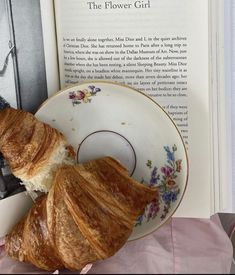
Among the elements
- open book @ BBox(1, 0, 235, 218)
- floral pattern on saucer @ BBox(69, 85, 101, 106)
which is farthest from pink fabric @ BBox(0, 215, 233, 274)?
floral pattern on saucer @ BBox(69, 85, 101, 106)

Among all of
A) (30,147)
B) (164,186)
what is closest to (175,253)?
(164,186)

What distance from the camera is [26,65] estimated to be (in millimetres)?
490

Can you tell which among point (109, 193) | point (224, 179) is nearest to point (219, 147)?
point (224, 179)

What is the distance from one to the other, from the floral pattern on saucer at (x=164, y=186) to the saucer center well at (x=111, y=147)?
2 centimetres

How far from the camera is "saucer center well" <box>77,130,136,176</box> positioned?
48 cm

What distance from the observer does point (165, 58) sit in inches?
19.0

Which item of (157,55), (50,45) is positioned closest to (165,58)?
(157,55)

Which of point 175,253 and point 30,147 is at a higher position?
point 30,147

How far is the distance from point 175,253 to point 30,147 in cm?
16

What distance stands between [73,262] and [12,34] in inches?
8.7

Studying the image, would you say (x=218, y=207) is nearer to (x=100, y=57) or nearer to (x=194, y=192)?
(x=194, y=192)

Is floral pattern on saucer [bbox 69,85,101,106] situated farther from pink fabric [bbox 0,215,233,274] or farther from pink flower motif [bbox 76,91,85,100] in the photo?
pink fabric [bbox 0,215,233,274]

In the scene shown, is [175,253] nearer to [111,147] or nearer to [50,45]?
[111,147]

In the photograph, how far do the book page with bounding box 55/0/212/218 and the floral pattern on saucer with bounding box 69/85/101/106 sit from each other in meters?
0.03
